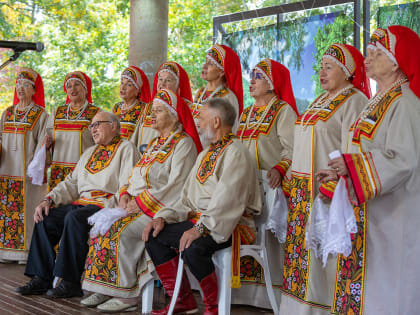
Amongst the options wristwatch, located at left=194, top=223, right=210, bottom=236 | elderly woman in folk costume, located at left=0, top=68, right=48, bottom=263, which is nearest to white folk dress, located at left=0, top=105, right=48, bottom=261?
elderly woman in folk costume, located at left=0, top=68, right=48, bottom=263

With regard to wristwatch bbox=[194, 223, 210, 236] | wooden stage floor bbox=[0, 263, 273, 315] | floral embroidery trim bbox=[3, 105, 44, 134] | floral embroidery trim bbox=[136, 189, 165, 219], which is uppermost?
floral embroidery trim bbox=[3, 105, 44, 134]

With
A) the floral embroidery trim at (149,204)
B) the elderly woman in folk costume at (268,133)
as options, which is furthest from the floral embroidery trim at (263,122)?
the floral embroidery trim at (149,204)

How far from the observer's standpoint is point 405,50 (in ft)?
8.70

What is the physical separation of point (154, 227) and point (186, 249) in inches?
14.4

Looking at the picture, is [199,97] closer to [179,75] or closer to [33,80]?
[179,75]

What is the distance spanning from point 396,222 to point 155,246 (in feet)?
5.39

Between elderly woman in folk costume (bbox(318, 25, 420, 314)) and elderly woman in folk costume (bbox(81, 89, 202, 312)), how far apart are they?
1542 millimetres

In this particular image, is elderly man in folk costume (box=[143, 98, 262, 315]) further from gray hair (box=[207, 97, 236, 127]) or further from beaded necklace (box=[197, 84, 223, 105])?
beaded necklace (box=[197, 84, 223, 105])

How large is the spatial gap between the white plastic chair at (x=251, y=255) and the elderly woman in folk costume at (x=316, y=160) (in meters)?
0.19

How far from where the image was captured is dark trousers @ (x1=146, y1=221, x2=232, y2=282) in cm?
326

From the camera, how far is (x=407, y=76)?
8.82 ft

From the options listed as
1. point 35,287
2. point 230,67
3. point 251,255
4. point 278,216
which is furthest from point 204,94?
point 35,287

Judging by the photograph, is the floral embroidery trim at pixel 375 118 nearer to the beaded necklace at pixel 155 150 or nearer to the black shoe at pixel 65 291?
the beaded necklace at pixel 155 150

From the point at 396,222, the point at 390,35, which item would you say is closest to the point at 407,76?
the point at 390,35
